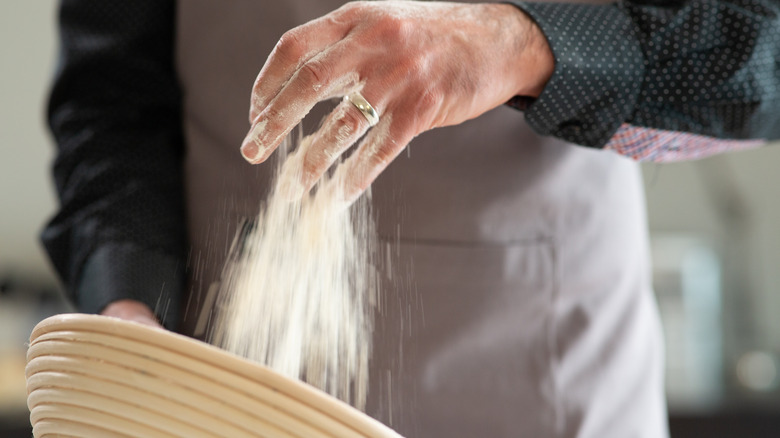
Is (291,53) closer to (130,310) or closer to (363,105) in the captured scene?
(363,105)

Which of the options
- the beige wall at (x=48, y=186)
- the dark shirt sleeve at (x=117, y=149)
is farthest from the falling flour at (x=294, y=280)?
the beige wall at (x=48, y=186)

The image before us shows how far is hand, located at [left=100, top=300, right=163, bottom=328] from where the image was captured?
87 cm

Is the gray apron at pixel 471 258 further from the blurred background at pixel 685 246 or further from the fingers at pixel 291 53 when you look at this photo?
the blurred background at pixel 685 246

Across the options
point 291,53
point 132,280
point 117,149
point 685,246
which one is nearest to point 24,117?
point 117,149

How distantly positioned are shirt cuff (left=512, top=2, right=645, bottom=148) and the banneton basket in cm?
41

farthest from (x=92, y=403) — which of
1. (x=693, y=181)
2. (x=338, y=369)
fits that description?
(x=693, y=181)

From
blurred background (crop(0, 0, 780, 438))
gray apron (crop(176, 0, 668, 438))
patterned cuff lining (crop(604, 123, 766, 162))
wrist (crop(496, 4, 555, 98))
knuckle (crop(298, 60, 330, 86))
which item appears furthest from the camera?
blurred background (crop(0, 0, 780, 438))

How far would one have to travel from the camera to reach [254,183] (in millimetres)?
951

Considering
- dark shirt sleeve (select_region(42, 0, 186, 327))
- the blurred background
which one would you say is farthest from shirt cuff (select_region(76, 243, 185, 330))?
the blurred background

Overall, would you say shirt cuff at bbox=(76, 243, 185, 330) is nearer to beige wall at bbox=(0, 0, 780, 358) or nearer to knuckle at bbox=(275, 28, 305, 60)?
knuckle at bbox=(275, 28, 305, 60)

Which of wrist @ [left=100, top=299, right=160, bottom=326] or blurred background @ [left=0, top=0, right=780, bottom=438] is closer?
wrist @ [left=100, top=299, right=160, bottom=326]

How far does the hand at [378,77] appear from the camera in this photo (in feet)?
1.92

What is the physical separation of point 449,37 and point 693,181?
257 cm

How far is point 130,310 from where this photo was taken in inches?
34.6
